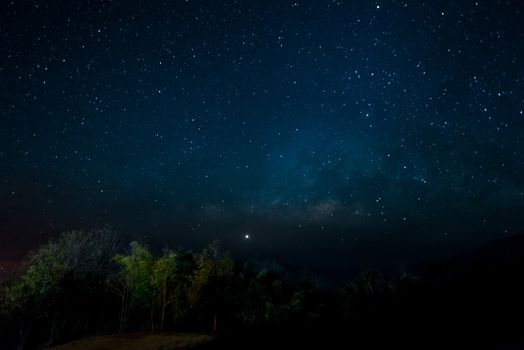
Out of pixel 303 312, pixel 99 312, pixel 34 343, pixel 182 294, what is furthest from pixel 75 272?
pixel 303 312

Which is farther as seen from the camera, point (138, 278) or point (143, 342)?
point (138, 278)

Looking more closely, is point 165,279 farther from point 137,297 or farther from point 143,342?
point 143,342

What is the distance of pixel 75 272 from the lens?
2953 cm

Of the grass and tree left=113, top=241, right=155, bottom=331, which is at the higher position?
tree left=113, top=241, right=155, bottom=331

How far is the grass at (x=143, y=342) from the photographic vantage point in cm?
1964

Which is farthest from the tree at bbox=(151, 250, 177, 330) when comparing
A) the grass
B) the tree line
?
the grass

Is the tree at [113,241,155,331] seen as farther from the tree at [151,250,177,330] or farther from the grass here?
the grass

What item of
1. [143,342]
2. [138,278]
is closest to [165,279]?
[138,278]

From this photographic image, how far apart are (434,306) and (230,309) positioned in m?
24.6

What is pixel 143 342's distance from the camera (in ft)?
69.2

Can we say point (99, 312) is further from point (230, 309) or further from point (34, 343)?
point (230, 309)

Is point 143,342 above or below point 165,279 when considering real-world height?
below

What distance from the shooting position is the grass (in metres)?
19.6

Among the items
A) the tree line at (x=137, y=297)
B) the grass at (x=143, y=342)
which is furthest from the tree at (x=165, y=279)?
the grass at (x=143, y=342)
